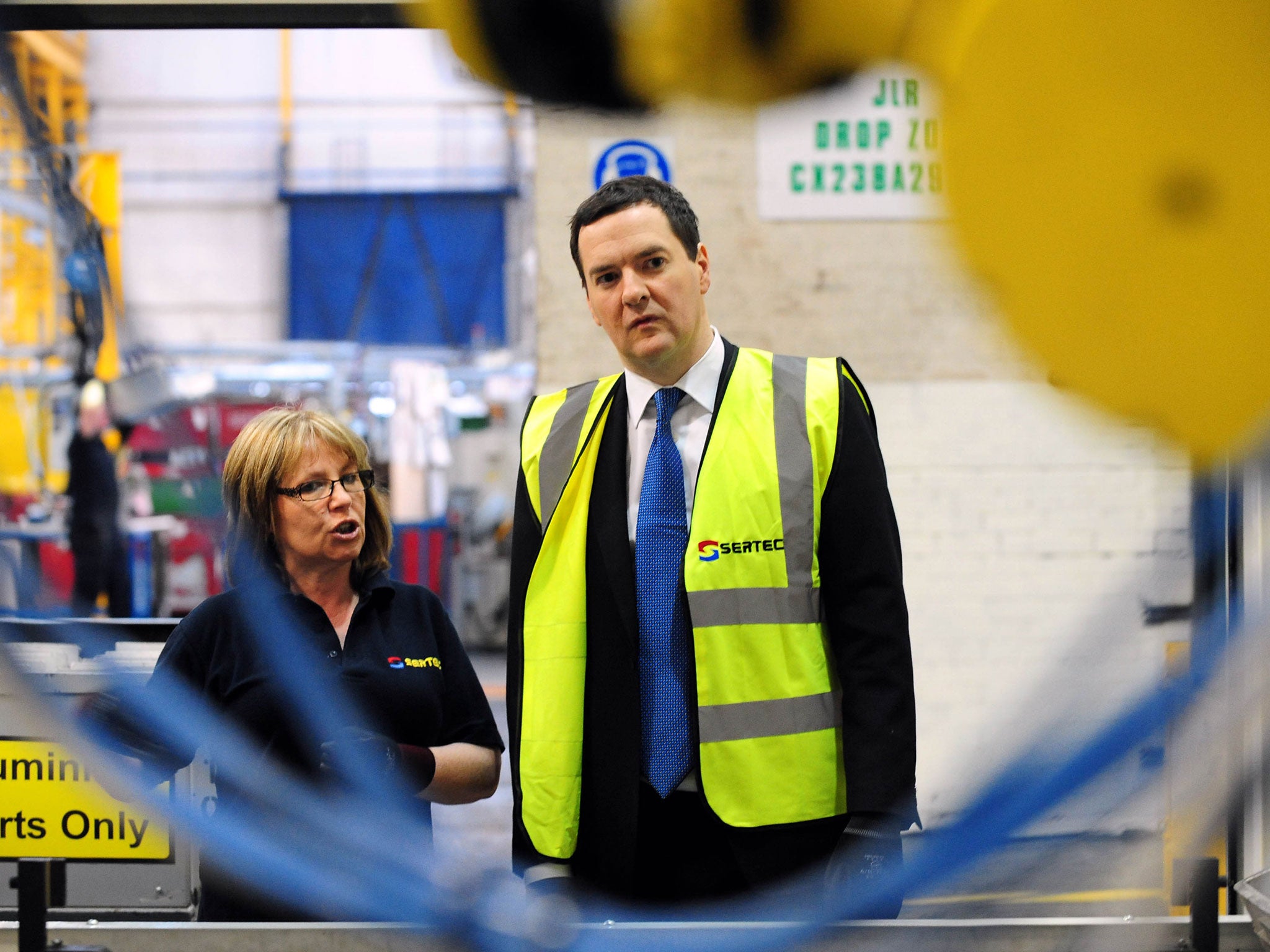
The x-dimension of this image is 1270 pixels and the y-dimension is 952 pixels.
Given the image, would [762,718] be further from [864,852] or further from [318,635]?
[318,635]

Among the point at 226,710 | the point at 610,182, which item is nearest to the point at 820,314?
the point at 610,182

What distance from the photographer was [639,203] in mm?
1536

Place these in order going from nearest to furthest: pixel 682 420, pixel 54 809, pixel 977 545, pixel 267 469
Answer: pixel 682 420
pixel 267 469
pixel 54 809
pixel 977 545

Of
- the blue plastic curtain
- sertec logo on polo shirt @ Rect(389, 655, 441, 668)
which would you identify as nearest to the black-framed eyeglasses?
sertec logo on polo shirt @ Rect(389, 655, 441, 668)

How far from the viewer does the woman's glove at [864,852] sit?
4.95ft

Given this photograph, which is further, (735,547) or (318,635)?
(318,635)

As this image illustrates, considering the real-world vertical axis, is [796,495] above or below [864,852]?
above

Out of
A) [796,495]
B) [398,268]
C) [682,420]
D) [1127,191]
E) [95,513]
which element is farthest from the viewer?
[398,268]

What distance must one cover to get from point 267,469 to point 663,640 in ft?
2.23

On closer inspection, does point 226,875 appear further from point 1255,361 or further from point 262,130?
point 262,130

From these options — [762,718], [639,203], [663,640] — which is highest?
[639,203]

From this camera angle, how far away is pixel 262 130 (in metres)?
13.2

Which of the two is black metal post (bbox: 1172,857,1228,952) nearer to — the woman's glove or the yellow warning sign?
the woman's glove

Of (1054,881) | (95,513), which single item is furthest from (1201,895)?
(95,513)
